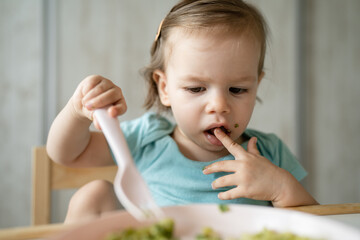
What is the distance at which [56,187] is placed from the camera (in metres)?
0.86

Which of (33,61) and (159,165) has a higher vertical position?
(33,61)

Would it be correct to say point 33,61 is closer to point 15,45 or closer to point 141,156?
point 15,45

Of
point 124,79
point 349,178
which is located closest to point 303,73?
point 349,178

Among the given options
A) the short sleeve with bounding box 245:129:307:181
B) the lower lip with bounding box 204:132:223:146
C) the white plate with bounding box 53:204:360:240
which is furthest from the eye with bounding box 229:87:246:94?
the white plate with bounding box 53:204:360:240

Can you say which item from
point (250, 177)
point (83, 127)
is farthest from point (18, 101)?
point (250, 177)

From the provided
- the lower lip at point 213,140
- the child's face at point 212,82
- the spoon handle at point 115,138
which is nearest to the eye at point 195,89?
the child's face at point 212,82

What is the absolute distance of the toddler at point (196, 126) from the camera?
2.03 feet

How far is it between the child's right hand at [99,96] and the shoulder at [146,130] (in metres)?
0.21

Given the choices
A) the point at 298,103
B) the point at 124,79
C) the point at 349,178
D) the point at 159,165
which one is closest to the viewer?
the point at 159,165

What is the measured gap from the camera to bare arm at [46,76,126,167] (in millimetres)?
591

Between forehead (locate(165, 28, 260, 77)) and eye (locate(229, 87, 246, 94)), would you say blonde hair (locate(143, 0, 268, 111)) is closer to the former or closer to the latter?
forehead (locate(165, 28, 260, 77))

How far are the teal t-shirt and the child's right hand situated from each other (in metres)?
0.22

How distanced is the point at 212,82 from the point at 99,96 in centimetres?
24

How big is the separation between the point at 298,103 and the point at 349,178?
0.61m
